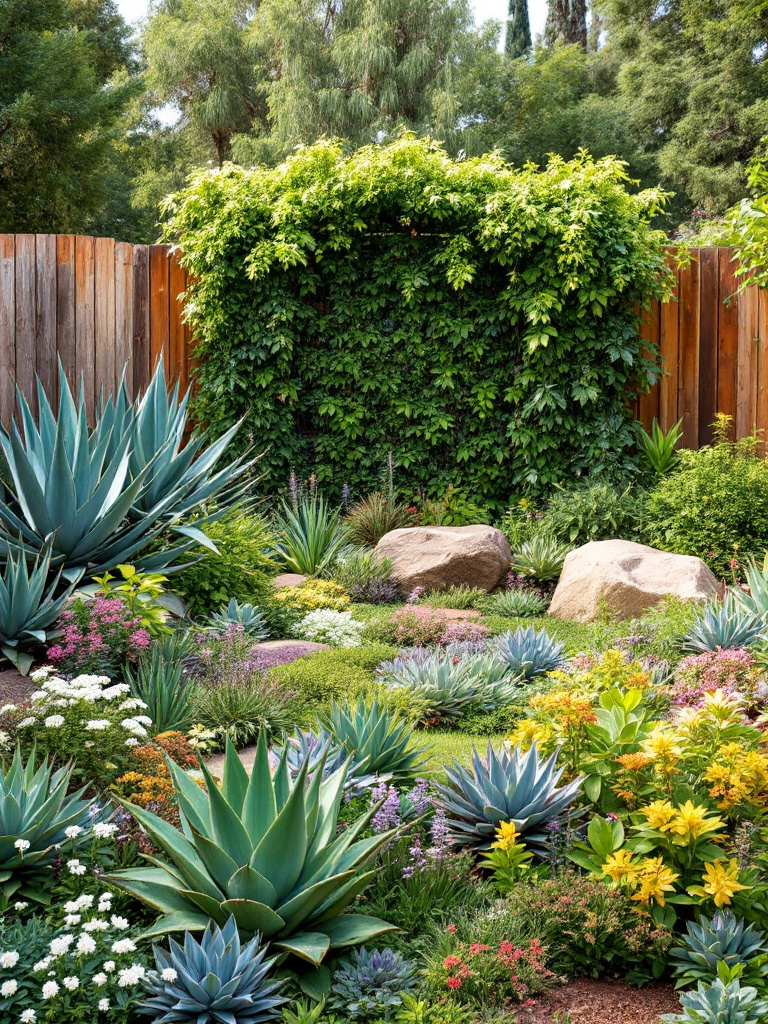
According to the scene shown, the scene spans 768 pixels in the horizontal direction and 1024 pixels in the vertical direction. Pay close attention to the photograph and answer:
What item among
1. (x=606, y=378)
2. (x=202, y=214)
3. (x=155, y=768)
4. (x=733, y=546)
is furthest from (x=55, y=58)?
(x=155, y=768)

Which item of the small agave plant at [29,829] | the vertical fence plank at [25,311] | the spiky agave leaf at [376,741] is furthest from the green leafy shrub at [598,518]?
the small agave plant at [29,829]

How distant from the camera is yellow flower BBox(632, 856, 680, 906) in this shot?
2758 millimetres

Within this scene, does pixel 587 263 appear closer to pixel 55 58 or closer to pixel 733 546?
pixel 733 546

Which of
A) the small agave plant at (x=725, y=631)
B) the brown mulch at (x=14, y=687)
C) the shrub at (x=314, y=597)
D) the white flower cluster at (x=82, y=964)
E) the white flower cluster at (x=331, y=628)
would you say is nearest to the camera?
the white flower cluster at (x=82, y=964)

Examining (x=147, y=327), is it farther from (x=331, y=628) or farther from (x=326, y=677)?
(x=326, y=677)

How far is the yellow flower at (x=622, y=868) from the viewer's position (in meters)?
2.82

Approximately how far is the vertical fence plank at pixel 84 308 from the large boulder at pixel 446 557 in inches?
123

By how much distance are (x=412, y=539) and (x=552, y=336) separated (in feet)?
7.81

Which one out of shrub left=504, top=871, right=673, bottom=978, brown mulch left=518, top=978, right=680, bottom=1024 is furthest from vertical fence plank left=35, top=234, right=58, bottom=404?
brown mulch left=518, top=978, right=680, bottom=1024

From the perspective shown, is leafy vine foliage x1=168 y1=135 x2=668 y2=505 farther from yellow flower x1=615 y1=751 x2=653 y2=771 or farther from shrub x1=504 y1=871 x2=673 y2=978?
shrub x1=504 y1=871 x2=673 y2=978

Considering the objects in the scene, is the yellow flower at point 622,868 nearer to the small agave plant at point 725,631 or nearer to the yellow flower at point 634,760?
the yellow flower at point 634,760

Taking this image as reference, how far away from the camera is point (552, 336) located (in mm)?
8797

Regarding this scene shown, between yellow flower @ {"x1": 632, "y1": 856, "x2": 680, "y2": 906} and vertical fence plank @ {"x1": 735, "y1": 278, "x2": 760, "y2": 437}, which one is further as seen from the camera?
vertical fence plank @ {"x1": 735, "y1": 278, "x2": 760, "y2": 437}

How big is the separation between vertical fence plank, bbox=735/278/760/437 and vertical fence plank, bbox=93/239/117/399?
6.06 meters
